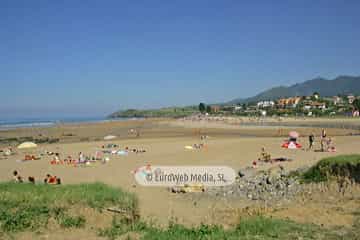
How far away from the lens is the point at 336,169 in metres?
12.9

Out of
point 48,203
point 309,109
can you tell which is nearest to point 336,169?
point 48,203

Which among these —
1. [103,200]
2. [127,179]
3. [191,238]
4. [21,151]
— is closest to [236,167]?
[127,179]

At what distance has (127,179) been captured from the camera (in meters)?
17.5

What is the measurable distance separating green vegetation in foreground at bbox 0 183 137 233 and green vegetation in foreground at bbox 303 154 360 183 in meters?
7.82

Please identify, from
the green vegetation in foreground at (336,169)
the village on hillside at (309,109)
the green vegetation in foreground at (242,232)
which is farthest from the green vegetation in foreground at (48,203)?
the village on hillside at (309,109)

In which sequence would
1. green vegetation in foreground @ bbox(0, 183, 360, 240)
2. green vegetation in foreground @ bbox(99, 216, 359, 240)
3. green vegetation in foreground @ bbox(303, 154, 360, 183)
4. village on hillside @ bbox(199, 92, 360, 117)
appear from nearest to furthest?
green vegetation in foreground @ bbox(99, 216, 359, 240), green vegetation in foreground @ bbox(0, 183, 360, 240), green vegetation in foreground @ bbox(303, 154, 360, 183), village on hillside @ bbox(199, 92, 360, 117)

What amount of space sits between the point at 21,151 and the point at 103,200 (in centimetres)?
2740

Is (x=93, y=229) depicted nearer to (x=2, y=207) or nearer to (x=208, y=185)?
(x=2, y=207)

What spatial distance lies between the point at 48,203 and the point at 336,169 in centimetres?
1020

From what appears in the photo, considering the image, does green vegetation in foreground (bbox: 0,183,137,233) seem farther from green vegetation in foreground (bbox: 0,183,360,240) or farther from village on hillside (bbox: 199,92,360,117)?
village on hillside (bbox: 199,92,360,117)

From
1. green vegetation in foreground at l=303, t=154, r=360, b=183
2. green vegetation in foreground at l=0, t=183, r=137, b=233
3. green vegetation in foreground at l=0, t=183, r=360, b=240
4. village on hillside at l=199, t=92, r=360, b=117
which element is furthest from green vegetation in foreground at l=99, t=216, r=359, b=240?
village on hillside at l=199, t=92, r=360, b=117

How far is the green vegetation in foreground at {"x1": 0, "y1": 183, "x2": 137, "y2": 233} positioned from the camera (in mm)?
7031

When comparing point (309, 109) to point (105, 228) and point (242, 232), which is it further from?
point (105, 228)

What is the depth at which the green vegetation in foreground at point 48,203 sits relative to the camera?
703cm
